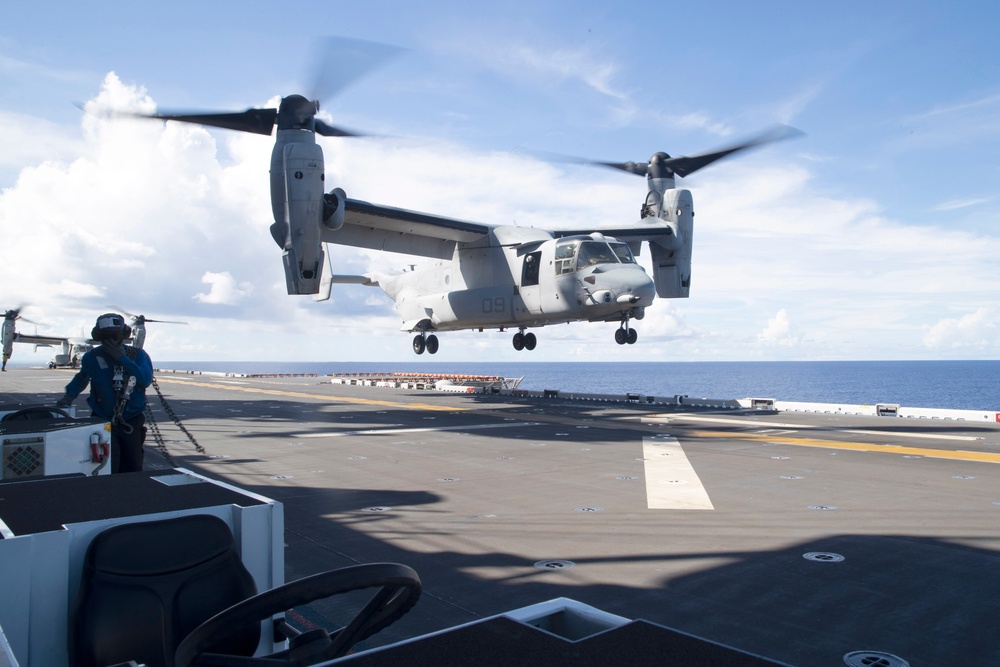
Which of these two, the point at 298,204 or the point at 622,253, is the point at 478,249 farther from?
the point at 298,204

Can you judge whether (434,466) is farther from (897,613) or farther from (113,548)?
(113,548)

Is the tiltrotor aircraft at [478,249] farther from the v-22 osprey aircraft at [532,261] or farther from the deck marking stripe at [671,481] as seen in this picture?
the deck marking stripe at [671,481]

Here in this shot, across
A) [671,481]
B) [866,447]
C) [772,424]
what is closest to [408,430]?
[671,481]

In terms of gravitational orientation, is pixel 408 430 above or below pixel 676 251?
below

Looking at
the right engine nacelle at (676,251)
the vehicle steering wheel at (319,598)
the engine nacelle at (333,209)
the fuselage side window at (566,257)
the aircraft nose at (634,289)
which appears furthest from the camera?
the right engine nacelle at (676,251)

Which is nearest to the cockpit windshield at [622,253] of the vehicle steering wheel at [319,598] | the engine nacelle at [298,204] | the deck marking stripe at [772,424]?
the deck marking stripe at [772,424]
